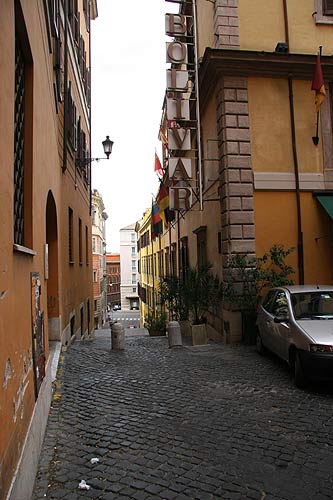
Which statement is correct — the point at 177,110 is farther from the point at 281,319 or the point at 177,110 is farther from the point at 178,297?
the point at 281,319

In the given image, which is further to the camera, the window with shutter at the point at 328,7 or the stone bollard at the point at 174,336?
the window with shutter at the point at 328,7

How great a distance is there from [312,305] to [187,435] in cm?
360

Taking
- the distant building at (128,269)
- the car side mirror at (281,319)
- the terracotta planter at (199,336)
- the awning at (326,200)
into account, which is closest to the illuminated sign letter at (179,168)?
the awning at (326,200)

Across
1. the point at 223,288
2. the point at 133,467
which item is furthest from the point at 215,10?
the point at 133,467

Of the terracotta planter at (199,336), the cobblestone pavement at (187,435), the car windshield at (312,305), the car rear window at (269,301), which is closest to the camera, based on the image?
the cobblestone pavement at (187,435)

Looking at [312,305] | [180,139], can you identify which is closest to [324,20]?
[180,139]

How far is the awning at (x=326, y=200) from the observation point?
36.0ft

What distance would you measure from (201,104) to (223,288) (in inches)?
242

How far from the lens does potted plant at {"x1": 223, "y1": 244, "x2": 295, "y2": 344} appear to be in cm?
1051

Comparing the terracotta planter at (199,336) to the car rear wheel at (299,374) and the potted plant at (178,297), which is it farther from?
the car rear wheel at (299,374)

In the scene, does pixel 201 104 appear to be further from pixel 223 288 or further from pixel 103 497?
pixel 103 497

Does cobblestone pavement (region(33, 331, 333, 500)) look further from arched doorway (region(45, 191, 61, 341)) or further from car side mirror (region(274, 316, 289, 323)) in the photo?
arched doorway (region(45, 191, 61, 341))

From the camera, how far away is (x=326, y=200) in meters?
11.3

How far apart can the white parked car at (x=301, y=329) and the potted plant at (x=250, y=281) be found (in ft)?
5.03
